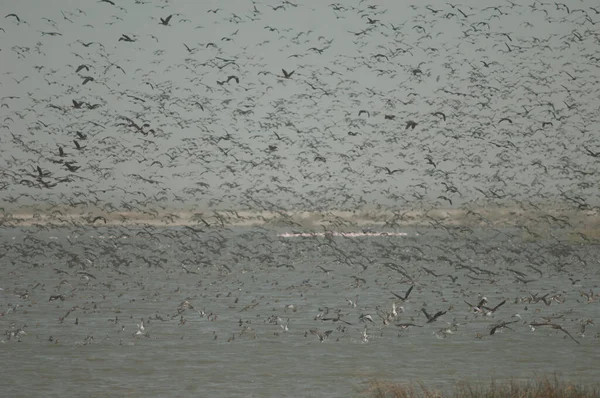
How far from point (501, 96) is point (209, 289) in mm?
23417

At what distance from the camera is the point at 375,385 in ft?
97.5

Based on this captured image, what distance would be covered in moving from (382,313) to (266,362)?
46.8 ft

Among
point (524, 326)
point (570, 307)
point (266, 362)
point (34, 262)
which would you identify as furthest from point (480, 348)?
point (34, 262)

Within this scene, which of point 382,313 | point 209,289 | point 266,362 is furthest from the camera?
point 209,289

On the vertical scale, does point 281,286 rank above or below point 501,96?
A: below

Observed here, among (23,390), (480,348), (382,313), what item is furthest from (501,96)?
(23,390)

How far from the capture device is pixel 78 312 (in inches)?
1907

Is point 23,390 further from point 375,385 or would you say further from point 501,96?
point 501,96

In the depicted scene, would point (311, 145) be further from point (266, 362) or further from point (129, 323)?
point (266, 362)

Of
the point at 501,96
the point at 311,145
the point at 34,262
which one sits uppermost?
the point at 501,96

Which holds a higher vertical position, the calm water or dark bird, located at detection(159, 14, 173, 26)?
dark bird, located at detection(159, 14, 173, 26)

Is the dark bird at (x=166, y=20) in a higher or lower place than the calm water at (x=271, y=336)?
higher

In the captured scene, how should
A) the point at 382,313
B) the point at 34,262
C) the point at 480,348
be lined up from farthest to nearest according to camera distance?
the point at 34,262 → the point at 382,313 → the point at 480,348

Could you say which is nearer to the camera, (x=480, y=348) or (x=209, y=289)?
(x=480, y=348)
